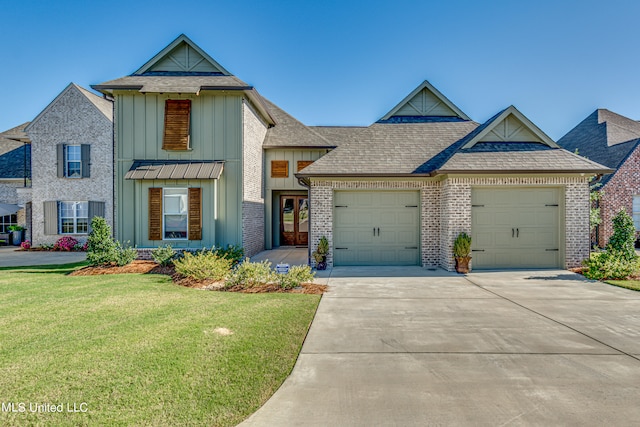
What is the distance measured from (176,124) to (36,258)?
870 centimetres

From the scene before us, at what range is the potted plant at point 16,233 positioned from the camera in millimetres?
18761

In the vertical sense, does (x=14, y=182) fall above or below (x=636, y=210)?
above

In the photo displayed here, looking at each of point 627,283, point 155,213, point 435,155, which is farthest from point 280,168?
point 627,283

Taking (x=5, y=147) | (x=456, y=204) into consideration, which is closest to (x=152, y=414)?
(x=456, y=204)

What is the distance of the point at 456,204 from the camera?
10484mm

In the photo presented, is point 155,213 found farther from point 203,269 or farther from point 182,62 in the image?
point 182,62

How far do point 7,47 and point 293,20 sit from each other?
1280cm

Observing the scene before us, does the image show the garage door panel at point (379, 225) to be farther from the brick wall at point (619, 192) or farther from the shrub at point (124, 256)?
the brick wall at point (619, 192)

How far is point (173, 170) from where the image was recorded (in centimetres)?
1188

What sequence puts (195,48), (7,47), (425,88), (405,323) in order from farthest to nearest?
1. (7,47)
2. (425,88)
3. (195,48)
4. (405,323)

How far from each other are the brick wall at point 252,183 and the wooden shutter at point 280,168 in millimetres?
777

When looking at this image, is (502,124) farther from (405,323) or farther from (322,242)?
(405,323)

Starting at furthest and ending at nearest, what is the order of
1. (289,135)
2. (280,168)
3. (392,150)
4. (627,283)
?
1. (289,135)
2. (280,168)
3. (392,150)
4. (627,283)

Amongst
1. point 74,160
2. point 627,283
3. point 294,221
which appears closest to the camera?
point 627,283
